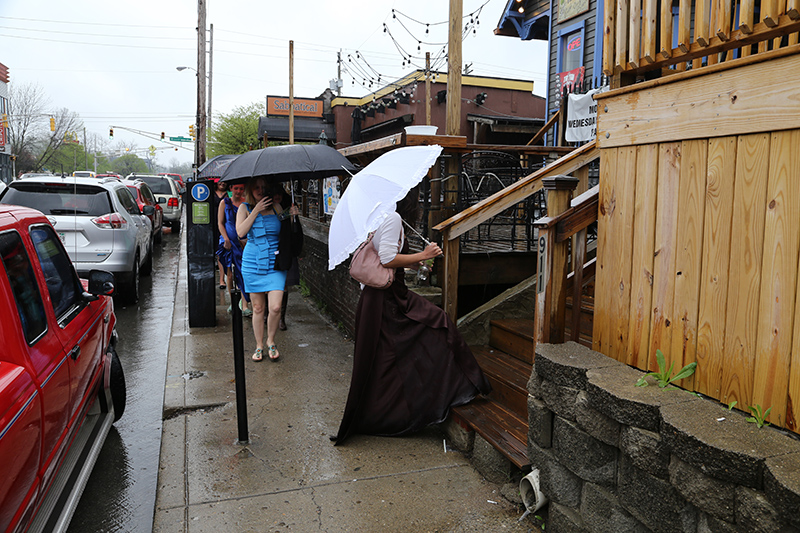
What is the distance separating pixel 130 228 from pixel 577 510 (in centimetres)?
786

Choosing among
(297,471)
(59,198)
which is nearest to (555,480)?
(297,471)

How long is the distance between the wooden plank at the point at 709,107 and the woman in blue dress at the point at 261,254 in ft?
11.8

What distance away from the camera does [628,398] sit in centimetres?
247

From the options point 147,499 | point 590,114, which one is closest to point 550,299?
point 147,499

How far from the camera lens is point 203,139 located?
20547mm

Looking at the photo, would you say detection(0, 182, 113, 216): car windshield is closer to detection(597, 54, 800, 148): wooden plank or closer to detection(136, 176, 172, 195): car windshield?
detection(597, 54, 800, 148): wooden plank

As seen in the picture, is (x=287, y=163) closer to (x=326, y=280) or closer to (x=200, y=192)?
(x=200, y=192)

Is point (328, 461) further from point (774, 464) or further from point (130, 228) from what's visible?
point (130, 228)

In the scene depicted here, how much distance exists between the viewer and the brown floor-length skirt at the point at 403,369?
4.15 metres

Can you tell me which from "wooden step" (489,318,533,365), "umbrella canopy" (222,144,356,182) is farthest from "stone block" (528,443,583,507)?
"umbrella canopy" (222,144,356,182)

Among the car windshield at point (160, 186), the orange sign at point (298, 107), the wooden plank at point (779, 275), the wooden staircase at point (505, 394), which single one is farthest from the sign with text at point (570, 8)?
the orange sign at point (298, 107)

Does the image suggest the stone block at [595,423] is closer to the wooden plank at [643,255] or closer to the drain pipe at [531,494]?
the wooden plank at [643,255]

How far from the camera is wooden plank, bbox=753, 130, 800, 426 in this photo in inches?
85.0

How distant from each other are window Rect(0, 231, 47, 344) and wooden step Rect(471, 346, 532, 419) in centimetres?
284
